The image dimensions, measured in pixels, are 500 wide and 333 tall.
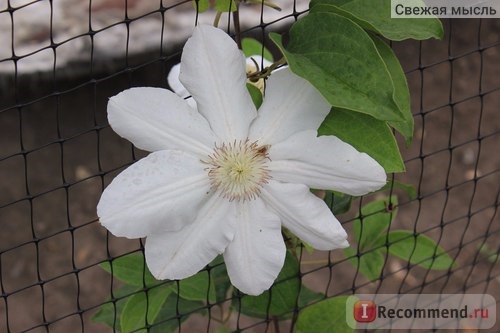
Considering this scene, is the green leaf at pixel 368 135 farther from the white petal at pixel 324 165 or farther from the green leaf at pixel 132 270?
the green leaf at pixel 132 270

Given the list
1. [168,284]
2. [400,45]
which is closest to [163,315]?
[168,284]

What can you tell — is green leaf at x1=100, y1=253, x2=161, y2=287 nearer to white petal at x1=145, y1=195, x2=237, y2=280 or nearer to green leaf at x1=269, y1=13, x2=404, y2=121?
white petal at x1=145, y1=195, x2=237, y2=280

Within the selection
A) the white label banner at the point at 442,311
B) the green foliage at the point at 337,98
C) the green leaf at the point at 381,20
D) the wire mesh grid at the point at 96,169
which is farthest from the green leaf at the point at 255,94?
the wire mesh grid at the point at 96,169

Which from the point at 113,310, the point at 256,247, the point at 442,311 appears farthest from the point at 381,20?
the point at 442,311

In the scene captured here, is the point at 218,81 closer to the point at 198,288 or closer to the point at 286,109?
the point at 286,109

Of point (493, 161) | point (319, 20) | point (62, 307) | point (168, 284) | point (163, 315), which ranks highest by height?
point (319, 20)

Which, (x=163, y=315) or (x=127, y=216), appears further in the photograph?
(x=163, y=315)

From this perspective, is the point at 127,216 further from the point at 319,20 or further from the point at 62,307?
the point at 62,307
